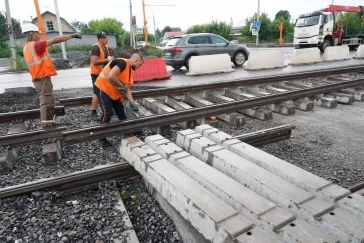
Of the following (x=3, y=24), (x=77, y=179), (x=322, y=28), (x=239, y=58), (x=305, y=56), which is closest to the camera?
(x=77, y=179)

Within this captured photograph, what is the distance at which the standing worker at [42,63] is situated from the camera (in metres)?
4.34

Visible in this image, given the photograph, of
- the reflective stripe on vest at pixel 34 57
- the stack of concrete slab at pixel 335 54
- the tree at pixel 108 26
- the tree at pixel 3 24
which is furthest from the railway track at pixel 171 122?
the tree at pixel 3 24

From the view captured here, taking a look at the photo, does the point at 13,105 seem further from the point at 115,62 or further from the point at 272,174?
the point at 272,174

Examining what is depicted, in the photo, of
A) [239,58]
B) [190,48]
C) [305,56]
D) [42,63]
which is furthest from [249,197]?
[305,56]

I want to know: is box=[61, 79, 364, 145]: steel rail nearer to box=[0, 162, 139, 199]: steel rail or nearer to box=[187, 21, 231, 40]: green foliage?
box=[0, 162, 139, 199]: steel rail

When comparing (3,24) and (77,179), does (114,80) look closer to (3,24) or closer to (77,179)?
(77,179)

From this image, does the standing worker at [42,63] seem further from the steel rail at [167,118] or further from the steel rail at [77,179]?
the steel rail at [77,179]

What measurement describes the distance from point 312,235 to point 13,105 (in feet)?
23.6

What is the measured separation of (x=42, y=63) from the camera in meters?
4.50

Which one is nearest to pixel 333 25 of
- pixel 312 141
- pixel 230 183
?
pixel 312 141

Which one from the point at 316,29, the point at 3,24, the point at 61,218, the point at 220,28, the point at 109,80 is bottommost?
the point at 61,218

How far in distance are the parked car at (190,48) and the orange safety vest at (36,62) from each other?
8604 mm

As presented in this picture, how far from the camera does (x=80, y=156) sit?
384 cm

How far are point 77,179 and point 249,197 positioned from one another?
6.12 ft
